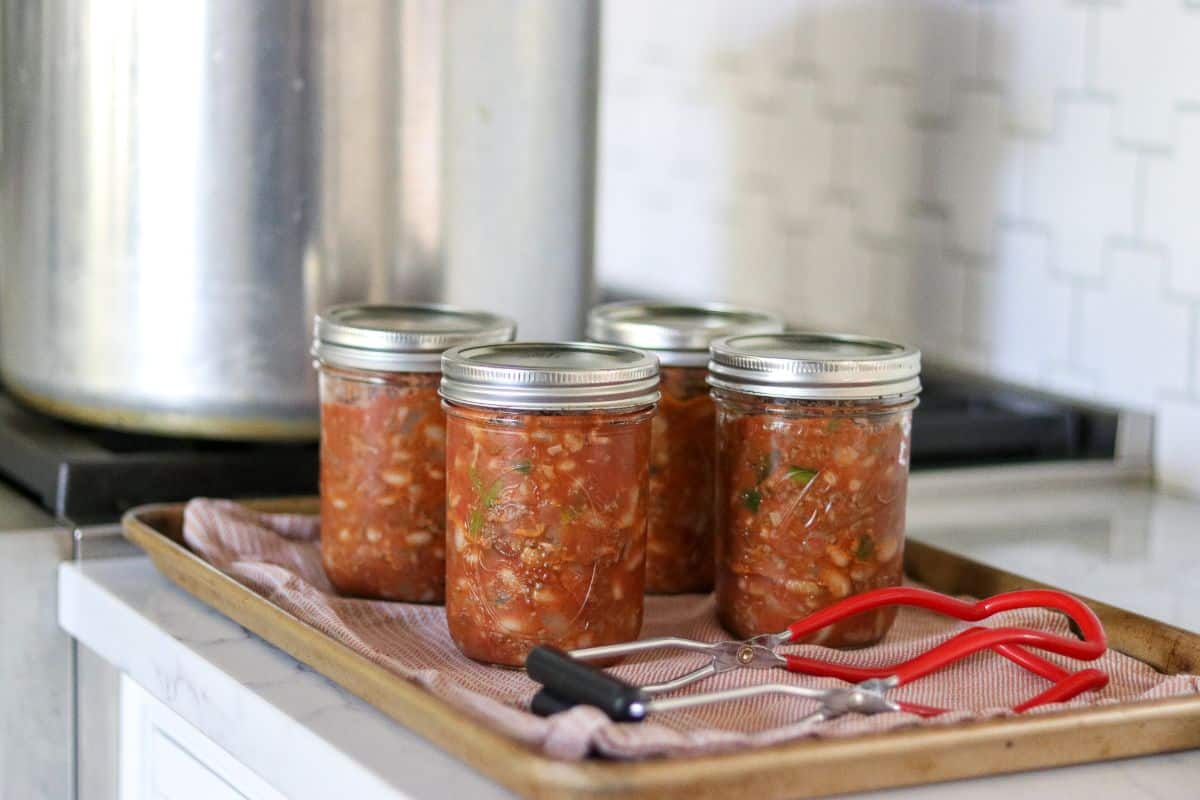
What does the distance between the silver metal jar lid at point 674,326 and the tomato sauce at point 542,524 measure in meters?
0.12

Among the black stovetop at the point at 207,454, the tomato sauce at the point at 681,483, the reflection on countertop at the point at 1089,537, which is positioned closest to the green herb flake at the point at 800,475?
the tomato sauce at the point at 681,483

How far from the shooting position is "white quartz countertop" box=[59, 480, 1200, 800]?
1.95ft

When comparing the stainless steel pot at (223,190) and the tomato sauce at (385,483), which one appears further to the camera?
the stainless steel pot at (223,190)

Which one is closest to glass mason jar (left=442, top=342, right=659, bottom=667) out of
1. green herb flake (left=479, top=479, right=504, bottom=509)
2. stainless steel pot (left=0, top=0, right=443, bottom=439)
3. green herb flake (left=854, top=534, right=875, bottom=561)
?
green herb flake (left=479, top=479, right=504, bottom=509)

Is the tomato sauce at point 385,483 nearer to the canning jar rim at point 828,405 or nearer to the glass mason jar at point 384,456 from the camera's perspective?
the glass mason jar at point 384,456

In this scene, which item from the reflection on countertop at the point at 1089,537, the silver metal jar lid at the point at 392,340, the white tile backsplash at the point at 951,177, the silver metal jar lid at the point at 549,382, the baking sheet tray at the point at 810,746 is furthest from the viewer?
the white tile backsplash at the point at 951,177

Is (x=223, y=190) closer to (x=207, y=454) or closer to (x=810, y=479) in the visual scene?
(x=207, y=454)

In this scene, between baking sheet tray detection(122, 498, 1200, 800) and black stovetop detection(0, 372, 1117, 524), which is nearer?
baking sheet tray detection(122, 498, 1200, 800)

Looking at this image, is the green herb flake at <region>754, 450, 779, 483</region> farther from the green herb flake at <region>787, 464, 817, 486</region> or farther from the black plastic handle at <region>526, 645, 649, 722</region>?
the black plastic handle at <region>526, 645, 649, 722</region>

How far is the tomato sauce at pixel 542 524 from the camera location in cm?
66

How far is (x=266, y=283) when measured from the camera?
907 mm

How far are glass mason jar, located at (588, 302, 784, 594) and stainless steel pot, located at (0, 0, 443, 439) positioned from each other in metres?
0.19

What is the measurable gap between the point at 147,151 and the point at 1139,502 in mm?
730

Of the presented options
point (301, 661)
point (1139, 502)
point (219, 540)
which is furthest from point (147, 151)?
point (1139, 502)
